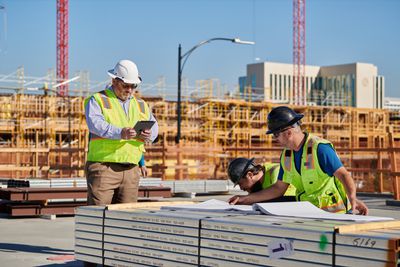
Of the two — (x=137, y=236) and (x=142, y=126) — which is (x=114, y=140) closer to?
(x=142, y=126)

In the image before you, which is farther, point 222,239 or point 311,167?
point 311,167

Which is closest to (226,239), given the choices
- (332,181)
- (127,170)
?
(332,181)

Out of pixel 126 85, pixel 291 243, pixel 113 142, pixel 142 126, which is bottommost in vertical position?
pixel 291 243

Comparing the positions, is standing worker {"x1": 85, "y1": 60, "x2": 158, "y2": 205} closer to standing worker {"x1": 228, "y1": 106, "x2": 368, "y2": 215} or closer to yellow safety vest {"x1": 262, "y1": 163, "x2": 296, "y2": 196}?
yellow safety vest {"x1": 262, "y1": 163, "x2": 296, "y2": 196}

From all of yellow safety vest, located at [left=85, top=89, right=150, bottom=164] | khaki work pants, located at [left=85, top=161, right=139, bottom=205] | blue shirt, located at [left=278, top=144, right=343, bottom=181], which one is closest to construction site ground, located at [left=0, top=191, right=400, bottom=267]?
khaki work pants, located at [left=85, top=161, right=139, bottom=205]

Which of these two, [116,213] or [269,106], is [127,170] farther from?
[269,106]

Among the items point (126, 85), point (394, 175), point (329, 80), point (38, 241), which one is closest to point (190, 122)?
point (394, 175)

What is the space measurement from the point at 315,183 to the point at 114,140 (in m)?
2.30

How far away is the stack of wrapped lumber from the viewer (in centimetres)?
392

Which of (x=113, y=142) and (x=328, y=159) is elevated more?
(x=113, y=142)

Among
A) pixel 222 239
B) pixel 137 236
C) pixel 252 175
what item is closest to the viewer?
pixel 222 239

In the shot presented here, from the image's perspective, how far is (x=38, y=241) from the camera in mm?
9859

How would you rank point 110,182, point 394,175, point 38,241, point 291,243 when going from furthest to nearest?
point 394,175 < point 38,241 < point 110,182 < point 291,243

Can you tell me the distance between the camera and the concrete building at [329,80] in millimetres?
121250
